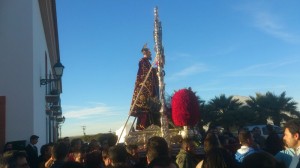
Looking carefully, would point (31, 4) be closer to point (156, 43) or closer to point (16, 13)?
point (16, 13)

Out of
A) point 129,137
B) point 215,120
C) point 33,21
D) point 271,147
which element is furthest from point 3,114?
point 215,120

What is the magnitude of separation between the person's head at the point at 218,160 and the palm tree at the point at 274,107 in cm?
3457

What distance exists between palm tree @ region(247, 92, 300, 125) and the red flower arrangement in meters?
29.4

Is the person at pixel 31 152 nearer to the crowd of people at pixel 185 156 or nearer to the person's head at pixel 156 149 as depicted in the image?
the crowd of people at pixel 185 156

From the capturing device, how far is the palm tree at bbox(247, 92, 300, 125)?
1490 inches

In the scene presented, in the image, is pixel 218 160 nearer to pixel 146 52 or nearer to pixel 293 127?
pixel 293 127

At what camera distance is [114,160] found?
402 centimetres

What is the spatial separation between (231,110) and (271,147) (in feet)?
91.5

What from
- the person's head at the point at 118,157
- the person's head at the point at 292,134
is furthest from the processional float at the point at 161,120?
the person's head at the point at 118,157

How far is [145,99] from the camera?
13.6 m

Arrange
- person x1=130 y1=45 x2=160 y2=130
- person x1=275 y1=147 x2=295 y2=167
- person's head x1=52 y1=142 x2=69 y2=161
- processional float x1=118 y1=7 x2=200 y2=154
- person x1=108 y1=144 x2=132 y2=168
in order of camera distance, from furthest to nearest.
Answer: person x1=130 y1=45 x2=160 y2=130
processional float x1=118 y1=7 x2=200 y2=154
person's head x1=52 y1=142 x2=69 y2=161
person x1=275 y1=147 x2=295 y2=167
person x1=108 y1=144 x2=132 y2=168

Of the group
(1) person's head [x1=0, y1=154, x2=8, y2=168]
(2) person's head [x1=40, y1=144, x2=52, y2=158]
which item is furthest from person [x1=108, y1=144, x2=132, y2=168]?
(2) person's head [x1=40, y1=144, x2=52, y2=158]

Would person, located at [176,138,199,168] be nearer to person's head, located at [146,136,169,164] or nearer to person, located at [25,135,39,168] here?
person's head, located at [146,136,169,164]

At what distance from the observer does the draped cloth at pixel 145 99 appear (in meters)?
13.5
